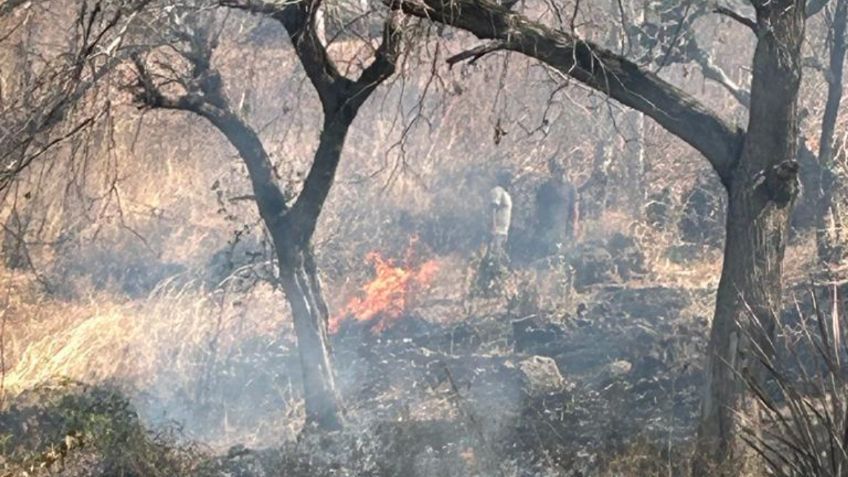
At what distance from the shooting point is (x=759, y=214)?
881cm

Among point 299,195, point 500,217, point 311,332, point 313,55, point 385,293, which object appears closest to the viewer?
point 313,55

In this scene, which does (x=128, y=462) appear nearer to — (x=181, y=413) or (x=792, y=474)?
(x=181, y=413)

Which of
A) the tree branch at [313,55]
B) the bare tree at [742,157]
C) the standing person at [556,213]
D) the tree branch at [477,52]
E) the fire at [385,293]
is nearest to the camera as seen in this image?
the tree branch at [477,52]

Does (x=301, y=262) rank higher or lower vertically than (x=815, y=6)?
lower

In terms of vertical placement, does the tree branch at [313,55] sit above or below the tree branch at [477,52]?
above

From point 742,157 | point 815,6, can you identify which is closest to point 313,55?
point 742,157

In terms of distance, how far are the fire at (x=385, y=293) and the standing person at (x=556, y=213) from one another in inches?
75.3

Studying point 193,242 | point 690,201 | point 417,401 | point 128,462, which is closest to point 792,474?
point 128,462

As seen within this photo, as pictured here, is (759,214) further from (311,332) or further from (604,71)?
(311,332)

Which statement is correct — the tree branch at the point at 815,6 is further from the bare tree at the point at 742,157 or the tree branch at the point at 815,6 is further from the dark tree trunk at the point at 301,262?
the dark tree trunk at the point at 301,262

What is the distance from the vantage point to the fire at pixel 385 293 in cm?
1670

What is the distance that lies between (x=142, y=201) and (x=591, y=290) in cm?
853

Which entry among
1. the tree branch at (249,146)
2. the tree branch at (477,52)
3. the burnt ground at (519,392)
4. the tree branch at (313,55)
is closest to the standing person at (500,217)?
the burnt ground at (519,392)

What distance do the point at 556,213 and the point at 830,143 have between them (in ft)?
15.7
